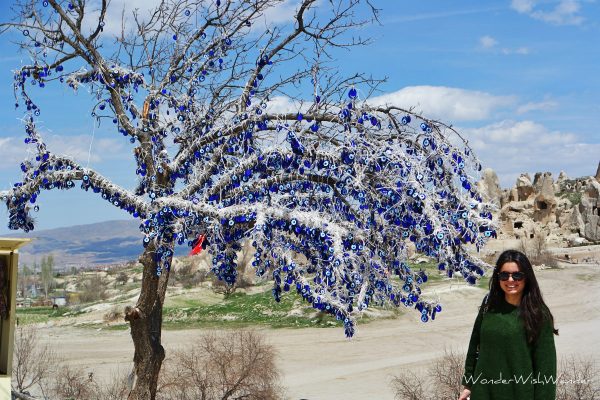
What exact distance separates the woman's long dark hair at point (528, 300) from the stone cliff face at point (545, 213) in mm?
40205

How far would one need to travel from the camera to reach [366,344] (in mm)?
23906

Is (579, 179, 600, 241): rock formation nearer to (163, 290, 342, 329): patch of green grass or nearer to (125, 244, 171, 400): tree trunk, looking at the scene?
(163, 290, 342, 329): patch of green grass

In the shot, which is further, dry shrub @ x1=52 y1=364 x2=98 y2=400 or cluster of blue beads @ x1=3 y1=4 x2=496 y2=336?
dry shrub @ x1=52 y1=364 x2=98 y2=400

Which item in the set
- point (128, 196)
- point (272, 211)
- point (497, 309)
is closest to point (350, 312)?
point (272, 211)

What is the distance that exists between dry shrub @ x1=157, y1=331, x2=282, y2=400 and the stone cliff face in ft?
105

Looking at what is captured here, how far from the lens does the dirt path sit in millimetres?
18469

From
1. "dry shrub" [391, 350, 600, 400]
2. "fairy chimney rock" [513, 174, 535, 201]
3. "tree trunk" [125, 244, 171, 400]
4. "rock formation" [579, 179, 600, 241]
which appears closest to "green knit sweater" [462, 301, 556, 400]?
"tree trunk" [125, 244, 171, 400]

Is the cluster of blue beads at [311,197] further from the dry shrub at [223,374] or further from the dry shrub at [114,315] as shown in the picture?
the dry shrub at [114,315]

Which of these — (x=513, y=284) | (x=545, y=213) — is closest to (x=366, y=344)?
(x=513, y=284)

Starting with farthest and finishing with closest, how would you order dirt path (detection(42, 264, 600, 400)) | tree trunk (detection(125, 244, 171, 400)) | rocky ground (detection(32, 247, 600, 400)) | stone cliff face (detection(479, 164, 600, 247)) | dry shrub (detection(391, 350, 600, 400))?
stone cliff face (detection(479, 164, 600, 247)), rocky ground (detection(32, 247, 600, 400)), dirt path (detection(42, 264, 600, 400)), dry shrub (detection(391, 350, 600, 400)), tree trunk (detection(125, 244, 171, 400))

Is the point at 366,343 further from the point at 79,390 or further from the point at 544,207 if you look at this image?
the point at 544,207

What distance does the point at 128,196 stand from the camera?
9.03 m

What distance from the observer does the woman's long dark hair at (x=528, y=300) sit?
4.81 metres

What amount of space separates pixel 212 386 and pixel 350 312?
577cm
